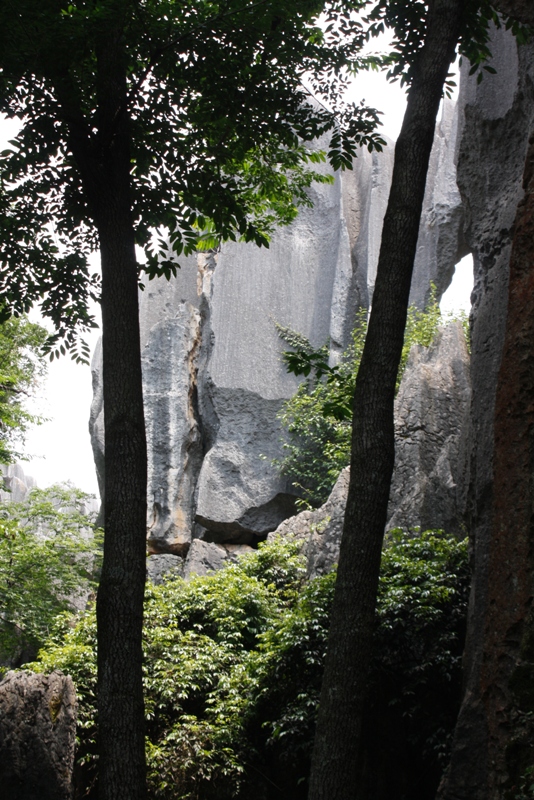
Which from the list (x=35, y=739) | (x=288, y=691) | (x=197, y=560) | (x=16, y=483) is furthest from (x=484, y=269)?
(x=16, y=483)

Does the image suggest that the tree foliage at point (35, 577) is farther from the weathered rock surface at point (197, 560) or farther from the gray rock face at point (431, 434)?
the gray rock face at point (431, 434)

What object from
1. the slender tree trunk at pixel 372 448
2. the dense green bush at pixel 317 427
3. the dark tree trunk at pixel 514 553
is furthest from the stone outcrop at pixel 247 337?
the dark tree trunk at pixel 514 553

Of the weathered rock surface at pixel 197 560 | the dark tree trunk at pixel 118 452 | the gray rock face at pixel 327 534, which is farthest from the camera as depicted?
the weathered rock surface at pixel 197 560

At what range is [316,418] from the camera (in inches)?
745

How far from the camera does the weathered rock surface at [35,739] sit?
6.95 meters

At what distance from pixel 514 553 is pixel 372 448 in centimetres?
153

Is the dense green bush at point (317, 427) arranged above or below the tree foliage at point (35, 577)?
above

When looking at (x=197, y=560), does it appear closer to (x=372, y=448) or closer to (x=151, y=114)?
(x=151, y=114)

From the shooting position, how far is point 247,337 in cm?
2084

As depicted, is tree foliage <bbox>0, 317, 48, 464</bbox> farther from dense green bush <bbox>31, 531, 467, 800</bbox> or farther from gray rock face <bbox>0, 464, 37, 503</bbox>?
gray rock face <bbox>0, 464, 37, 503</bbox>

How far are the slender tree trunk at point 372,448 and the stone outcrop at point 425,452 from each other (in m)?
5.27

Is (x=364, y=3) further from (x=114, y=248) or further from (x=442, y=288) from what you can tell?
(x=442, y=288)

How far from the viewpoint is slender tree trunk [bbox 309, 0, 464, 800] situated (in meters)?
4.75

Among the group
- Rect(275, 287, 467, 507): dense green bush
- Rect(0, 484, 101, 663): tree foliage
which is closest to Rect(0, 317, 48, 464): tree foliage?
Rect(0, 484, 101, 663): tree foliage
